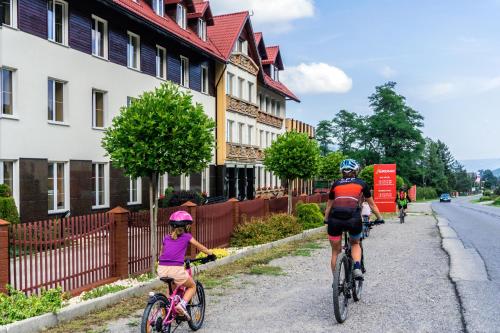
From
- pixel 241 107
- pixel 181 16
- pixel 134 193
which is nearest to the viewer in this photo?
pixel 134 193

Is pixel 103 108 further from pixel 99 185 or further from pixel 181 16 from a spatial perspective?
pixel 181 16

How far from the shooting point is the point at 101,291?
28.2ft

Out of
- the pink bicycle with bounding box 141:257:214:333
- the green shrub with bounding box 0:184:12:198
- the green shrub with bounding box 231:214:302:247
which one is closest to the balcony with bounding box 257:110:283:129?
the green shrub with bounding box 231:214:302:247

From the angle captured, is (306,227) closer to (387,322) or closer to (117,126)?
(117,126)

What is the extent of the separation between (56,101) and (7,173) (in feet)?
11.4

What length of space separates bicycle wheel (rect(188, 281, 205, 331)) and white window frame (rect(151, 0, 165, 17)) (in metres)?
22.1

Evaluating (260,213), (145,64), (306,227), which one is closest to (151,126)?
(260,213)

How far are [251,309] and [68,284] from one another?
2801 millimetres

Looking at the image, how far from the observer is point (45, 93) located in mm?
18219

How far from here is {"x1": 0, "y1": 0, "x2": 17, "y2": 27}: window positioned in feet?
54.3

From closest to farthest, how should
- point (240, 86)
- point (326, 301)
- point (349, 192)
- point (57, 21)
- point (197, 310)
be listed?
point (197, 310)
point (349, 192)
point (326, 301)
point (57, 21)
point (240, 86)

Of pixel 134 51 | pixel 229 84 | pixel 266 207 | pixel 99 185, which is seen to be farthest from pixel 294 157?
pixel 229 84

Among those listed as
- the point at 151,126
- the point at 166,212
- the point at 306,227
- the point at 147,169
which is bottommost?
the point at 306,227

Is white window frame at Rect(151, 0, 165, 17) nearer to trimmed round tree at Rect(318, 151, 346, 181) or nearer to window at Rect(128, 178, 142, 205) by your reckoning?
window at Rect(128, 178, 142, 205)
